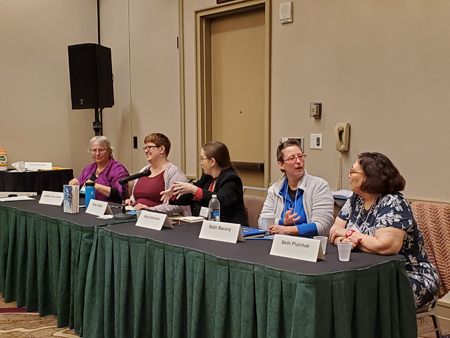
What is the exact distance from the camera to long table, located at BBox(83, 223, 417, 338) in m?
1.64

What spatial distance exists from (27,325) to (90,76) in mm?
2846

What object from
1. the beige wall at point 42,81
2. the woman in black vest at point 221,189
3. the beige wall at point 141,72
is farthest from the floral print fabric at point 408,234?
the beige wall at point 42,81

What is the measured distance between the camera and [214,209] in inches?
106

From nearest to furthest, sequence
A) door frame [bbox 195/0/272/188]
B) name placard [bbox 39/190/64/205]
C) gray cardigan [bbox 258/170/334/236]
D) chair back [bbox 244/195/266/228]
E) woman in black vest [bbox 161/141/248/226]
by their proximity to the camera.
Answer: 1. gray cardigan [bbox 258/170/334/236]
2. woman in black vest [bbox 161/141/248/226]
3. chair back [bbox 244/195/266/228]
4. name placard [bbox 39/190/64/205]
5. door frame [bbox 195/0/272/188]

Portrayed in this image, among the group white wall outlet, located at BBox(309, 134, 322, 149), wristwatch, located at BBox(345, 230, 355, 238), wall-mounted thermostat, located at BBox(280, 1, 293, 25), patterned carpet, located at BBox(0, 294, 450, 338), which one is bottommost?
patterned carpet, located at BBox(0, 294, 450, 338)

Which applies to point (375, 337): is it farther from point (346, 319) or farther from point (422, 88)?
point (422, 88)

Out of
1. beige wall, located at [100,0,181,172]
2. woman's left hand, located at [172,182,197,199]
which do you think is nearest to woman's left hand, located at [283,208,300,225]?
woman's left hand, located at [172,182,197,199]

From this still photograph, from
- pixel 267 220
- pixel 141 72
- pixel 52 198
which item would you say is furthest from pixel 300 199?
pixel 141 72

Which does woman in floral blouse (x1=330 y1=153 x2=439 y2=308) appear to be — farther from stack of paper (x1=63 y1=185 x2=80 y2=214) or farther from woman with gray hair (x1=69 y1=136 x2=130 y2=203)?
woman with gray hair (x1=69 y1=136 x2=130 y2=203)

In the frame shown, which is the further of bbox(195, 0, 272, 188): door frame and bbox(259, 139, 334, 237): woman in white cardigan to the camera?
bbox(195, 0, 272, 188): door frame

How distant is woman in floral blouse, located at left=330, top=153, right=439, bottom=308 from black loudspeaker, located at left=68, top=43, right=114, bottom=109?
139 inches

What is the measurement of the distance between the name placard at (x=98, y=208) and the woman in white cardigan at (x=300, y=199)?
97 centimetres

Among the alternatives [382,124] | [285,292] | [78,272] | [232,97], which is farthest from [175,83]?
Answer: [285,292]

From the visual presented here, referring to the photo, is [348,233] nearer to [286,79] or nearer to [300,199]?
[300,199]
